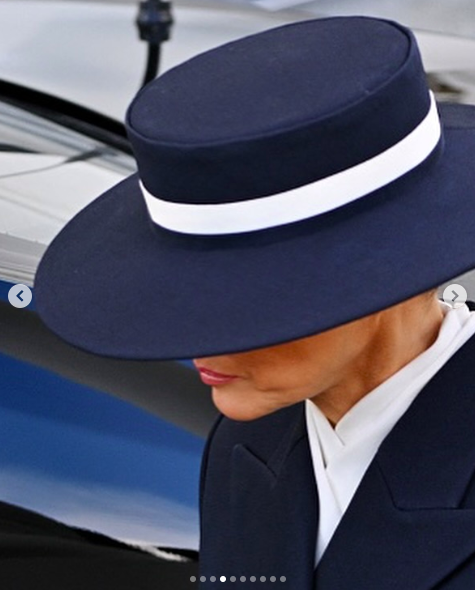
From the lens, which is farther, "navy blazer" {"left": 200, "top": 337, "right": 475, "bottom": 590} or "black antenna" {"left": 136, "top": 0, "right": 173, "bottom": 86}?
→ "black antenna" {"left": 136, "top": 0, "right": 173, "bottom": 86}

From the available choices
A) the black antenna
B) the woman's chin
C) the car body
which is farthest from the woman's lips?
the black antenna

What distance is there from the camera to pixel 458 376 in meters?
1.25

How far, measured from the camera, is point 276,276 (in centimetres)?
113

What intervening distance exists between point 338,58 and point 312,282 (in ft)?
0.66

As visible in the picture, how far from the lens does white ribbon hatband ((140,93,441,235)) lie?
3.71 ft

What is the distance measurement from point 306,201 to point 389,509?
0.96 ft

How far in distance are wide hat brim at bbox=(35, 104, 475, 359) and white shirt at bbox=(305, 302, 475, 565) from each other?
0.46ft

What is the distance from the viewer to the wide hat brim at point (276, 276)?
1104mm

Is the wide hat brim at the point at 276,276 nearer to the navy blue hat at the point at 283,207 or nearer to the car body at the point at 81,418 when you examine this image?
the navy blue hat at the point at 283,207

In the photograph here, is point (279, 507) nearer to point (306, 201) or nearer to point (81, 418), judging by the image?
point (306, 201)

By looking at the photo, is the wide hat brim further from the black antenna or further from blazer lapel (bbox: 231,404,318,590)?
the black antenna

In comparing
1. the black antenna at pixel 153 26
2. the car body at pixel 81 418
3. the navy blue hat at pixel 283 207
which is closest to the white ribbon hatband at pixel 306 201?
the navy blue hat at pixel 283 207

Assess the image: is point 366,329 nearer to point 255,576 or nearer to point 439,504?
point 439,504

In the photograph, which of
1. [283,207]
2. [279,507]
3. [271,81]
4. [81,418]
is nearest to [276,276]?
[283,207]
